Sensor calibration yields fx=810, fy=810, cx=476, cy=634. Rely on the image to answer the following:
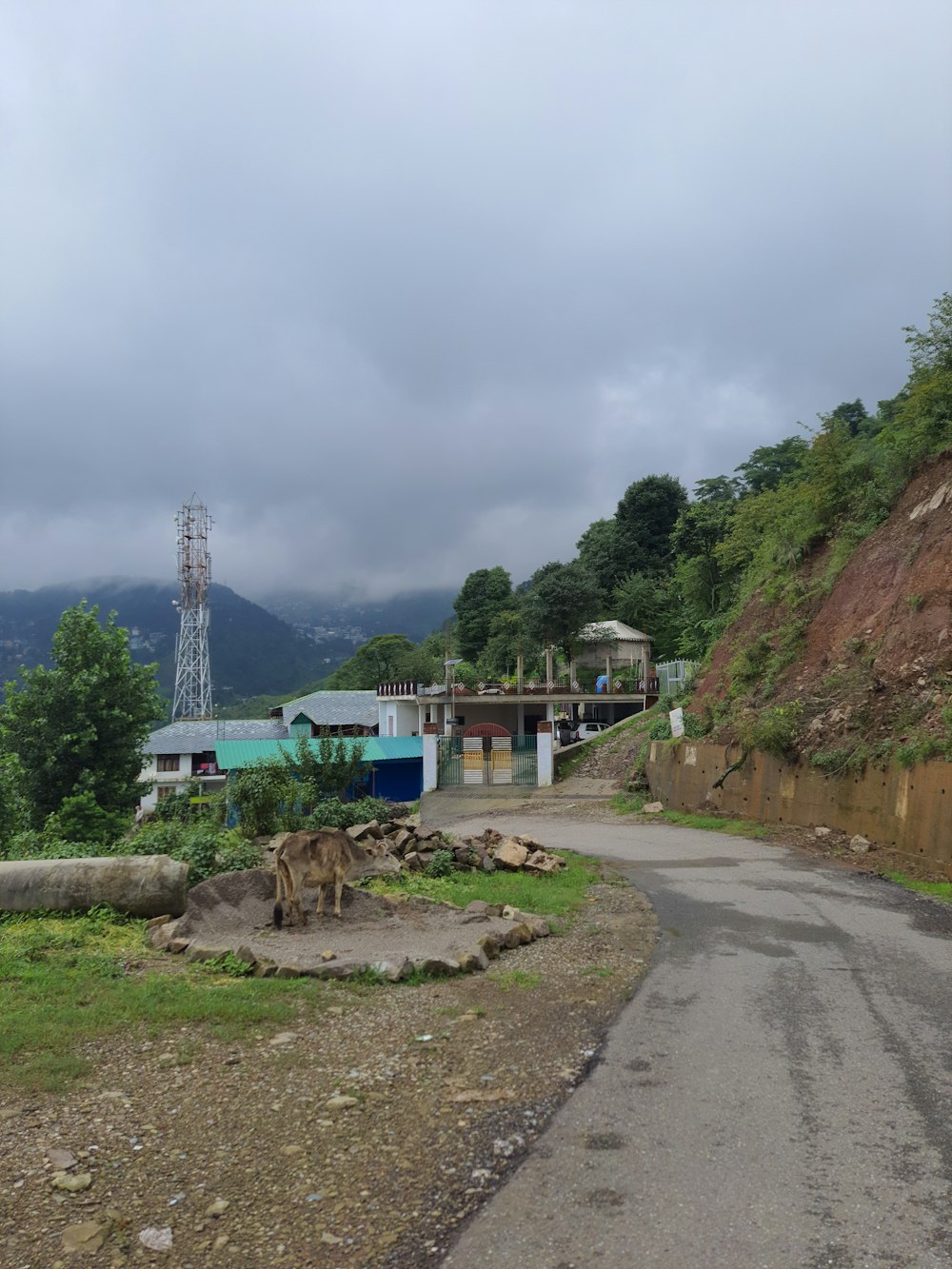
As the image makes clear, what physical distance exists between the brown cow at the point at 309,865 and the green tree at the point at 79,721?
17583mm

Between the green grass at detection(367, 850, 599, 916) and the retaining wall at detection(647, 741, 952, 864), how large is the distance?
17.4 ft

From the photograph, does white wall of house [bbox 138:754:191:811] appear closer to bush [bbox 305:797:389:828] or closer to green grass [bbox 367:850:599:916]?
bush [bbox 305:797:389:828]

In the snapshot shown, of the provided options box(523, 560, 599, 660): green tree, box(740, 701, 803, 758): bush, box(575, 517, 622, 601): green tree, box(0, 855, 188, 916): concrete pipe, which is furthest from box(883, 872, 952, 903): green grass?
box(575, 517, 622, 601): green tree

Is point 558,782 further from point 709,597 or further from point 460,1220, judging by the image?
point 460,1220

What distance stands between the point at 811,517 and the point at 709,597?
68.7 feet

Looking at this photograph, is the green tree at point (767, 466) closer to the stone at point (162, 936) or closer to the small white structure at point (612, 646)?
the small white structure at point (612, 646)

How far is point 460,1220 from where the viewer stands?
11.4 ft

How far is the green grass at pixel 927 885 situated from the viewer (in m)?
11.2

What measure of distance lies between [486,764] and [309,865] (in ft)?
83.5

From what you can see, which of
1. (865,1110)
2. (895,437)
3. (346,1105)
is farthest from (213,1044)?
(895,437)

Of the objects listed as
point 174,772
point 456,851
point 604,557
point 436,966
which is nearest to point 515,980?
point 436,966

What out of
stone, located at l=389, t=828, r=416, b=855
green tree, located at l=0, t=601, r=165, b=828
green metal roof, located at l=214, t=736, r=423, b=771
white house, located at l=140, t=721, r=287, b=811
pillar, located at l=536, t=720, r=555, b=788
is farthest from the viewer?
white house, located at l=140, t=721, r=287, b=811

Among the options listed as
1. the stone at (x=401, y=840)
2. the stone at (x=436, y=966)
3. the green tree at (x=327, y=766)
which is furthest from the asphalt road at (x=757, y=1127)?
the green tree at (x=327, y=766)

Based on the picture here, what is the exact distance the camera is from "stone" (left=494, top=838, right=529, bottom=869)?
1316 cm
